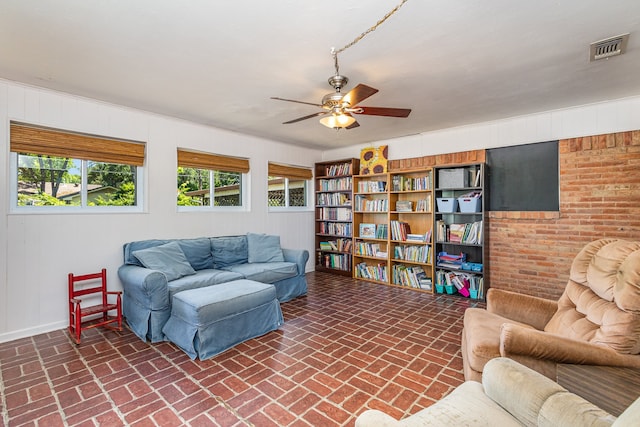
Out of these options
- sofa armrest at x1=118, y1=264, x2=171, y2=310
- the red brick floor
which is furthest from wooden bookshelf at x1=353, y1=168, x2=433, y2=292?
sofa armrest at x1=118, y1=264, x2=171, y2=310

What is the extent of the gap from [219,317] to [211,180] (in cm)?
255

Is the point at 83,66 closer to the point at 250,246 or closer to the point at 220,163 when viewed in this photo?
the point at 220,163

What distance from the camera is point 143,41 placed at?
219 centimetres

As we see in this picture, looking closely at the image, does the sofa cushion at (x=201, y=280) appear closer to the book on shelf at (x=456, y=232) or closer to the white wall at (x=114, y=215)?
the white wall at (x=114, y=215)

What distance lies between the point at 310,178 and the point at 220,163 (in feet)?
6.38

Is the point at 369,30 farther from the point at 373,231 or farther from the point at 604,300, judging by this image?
the point at 373,231

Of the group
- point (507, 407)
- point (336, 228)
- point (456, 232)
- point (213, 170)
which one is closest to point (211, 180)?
point (213, 170)

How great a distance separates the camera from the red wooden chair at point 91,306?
111 inches

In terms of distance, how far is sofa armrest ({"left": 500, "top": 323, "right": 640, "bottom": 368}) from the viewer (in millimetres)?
1526

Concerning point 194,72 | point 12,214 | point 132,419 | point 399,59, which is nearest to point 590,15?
point 399,59

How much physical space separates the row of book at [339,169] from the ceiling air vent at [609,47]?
11.6ft

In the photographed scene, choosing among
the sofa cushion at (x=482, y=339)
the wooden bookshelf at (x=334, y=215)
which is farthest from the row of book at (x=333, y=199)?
the sofa cushion at (x=482, y=339)

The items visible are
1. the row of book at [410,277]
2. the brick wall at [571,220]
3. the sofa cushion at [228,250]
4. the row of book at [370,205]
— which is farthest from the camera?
the row of book at [370,205]

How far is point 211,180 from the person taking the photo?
181 inches
